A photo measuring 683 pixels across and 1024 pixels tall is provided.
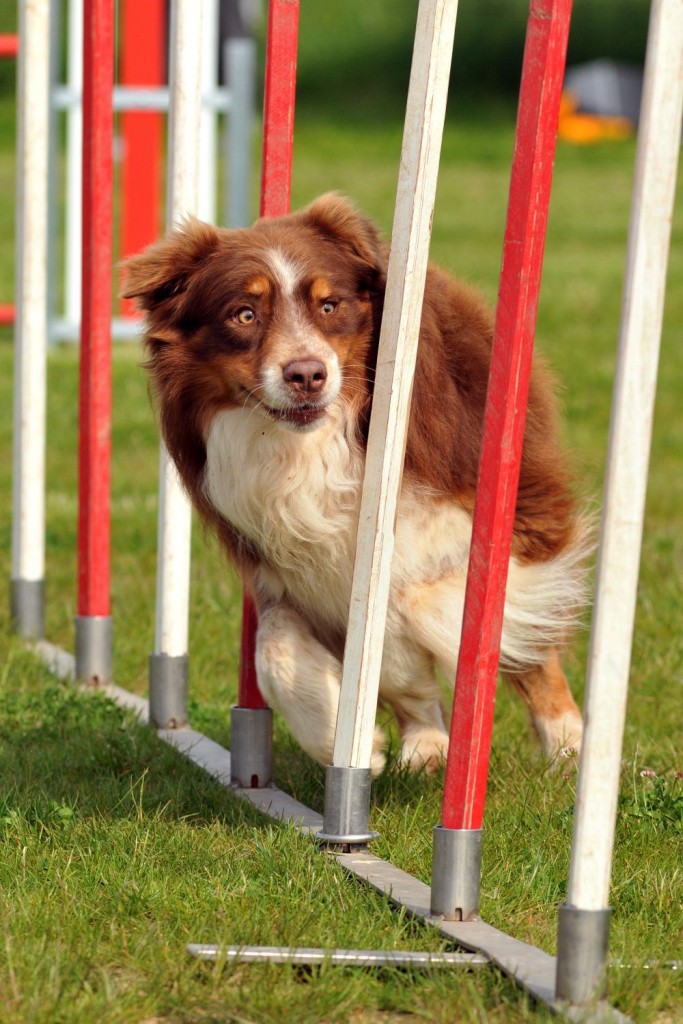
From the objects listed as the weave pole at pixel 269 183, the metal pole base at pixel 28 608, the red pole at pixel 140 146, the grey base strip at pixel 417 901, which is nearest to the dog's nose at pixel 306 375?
the weave pole at pixel 269 183

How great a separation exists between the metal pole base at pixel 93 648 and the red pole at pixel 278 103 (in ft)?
6.33

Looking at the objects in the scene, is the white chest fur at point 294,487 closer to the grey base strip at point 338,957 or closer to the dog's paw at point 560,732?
the dog's paw at point 560,732

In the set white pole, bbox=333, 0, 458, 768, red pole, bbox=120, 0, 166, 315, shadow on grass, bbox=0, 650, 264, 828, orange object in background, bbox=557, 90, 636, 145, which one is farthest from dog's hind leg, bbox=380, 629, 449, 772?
orange object in background, bbox=557, 90, 636, 145

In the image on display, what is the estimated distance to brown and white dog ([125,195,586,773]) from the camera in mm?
3848

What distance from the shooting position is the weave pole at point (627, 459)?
8.34ft

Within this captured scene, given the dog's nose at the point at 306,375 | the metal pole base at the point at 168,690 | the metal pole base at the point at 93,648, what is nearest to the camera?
the dog's nose at the point at 306,375

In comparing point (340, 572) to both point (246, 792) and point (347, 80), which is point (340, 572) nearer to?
point (246, 792)

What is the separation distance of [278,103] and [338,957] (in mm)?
2190

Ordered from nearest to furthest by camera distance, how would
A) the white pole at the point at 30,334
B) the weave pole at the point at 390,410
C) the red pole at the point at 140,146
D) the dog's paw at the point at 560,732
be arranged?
the weave pole at the point at 390,410 → the dog's paw at the point at 560,732 → the white pole at the point at 30,334 → the red pole at the point at 140,146

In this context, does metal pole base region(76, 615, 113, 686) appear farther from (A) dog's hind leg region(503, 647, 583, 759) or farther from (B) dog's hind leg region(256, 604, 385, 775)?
(A) dog's hind leg region(503, 647, 583, 759)

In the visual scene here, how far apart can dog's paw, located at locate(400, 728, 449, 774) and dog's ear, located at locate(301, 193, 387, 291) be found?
137cm

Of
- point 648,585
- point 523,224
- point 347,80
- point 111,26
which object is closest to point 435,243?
point 648,585

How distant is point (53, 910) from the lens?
10.6 ft

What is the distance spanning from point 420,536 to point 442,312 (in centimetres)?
61
